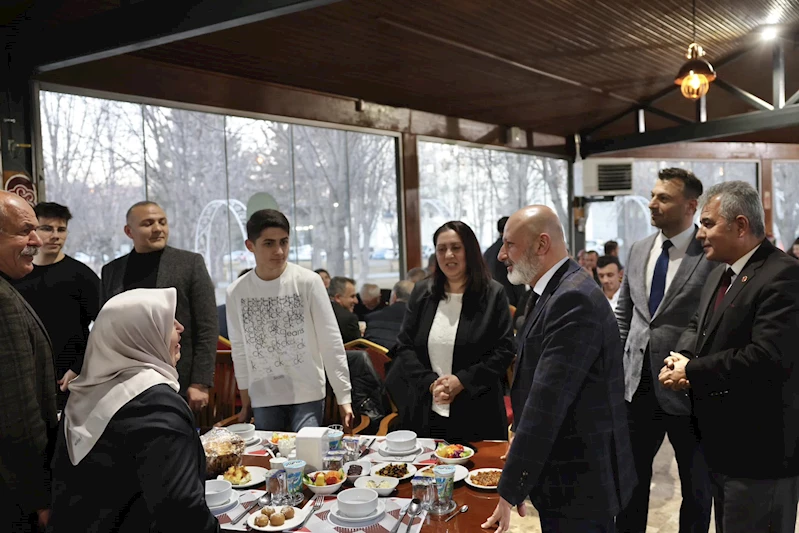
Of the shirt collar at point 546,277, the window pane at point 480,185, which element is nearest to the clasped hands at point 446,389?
the shirt collar at point 546,277

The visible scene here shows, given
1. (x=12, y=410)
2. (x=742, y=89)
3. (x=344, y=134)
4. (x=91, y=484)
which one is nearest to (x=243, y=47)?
(x=344, y=134)

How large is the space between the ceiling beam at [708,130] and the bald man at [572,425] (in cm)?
755

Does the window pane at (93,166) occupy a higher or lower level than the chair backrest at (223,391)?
higher

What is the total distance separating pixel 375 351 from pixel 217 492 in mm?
2320

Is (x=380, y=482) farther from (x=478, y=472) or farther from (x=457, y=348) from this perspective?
(x=457, y=348)

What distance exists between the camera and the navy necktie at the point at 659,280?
298 cm

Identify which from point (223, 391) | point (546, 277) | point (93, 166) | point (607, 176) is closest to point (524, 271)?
point (546, 277)

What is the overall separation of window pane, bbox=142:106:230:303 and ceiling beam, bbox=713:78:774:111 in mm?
6460

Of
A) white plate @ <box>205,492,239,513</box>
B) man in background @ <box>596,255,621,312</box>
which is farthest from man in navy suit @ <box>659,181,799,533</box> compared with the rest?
man in background @ <box>596,255,621,312</box>

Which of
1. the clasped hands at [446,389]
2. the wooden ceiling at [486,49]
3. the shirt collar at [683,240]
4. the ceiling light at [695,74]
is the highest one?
the wooden ceiling at [486,49]

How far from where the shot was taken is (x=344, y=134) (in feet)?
24.4

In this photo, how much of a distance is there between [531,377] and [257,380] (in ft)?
5.04

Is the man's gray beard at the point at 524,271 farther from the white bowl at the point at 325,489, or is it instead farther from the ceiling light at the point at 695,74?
the ceiling light at the point at 695,74

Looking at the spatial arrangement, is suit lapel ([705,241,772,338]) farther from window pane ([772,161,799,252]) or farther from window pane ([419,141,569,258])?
window pane ([772,161,799,252])
